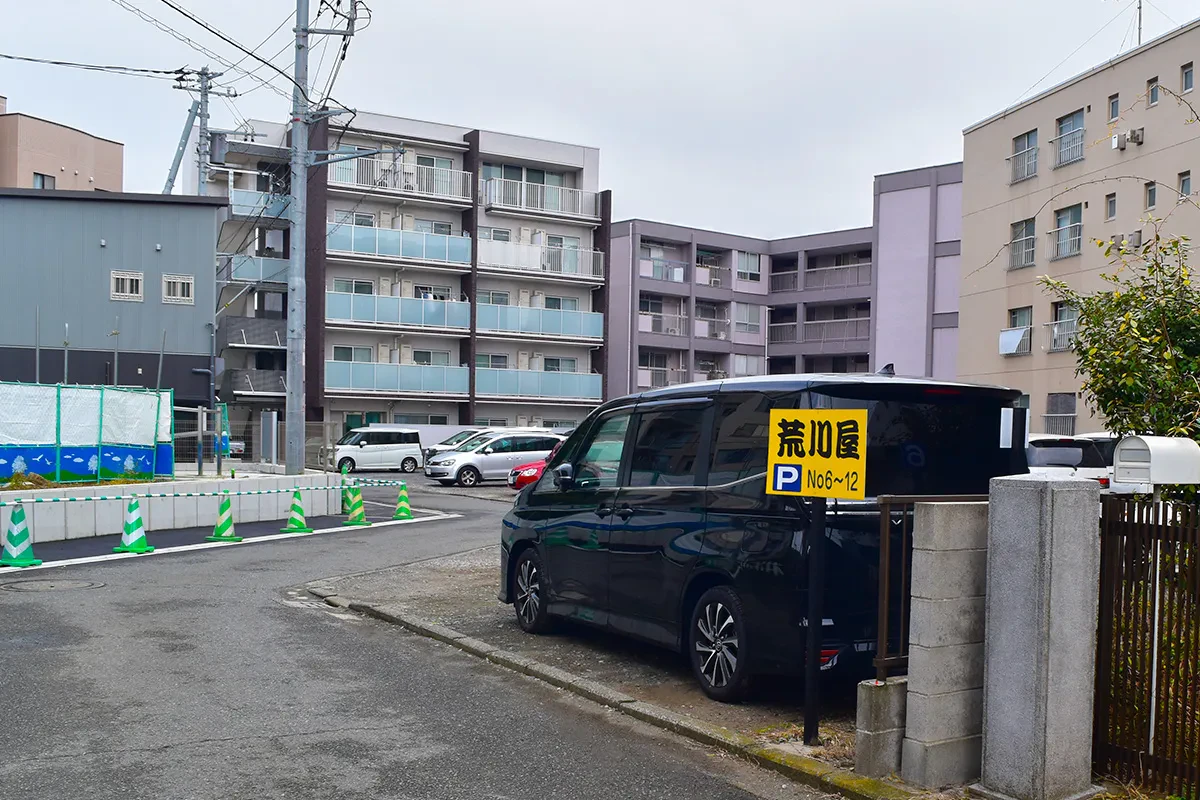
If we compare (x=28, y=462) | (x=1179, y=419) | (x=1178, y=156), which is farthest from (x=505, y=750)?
(x=1178, y=156)

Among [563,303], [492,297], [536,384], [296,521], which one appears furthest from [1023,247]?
[296,521]

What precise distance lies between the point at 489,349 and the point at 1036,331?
75.0 ft

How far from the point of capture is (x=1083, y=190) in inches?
1241

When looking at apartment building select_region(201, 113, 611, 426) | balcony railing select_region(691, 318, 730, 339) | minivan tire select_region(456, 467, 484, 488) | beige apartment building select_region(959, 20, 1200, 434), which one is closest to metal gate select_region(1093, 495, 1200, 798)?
beige apartment building select_region(959, 20, 1200, 434)

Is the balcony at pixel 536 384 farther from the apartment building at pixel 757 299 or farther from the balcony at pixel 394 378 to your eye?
the apartment building at pixel 757 299

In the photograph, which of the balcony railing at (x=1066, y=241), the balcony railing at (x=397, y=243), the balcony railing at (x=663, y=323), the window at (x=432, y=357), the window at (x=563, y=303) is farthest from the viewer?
the balcony railing at (x=663, y=323)

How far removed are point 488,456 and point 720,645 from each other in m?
27.8

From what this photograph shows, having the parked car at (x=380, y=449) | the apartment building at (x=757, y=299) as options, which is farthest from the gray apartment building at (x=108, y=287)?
the apartment building at (x=757, y=299)

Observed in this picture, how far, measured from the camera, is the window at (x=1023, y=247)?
34625 millimetres

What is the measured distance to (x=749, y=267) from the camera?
59.5 meters

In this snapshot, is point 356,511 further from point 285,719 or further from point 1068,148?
point 1068,148

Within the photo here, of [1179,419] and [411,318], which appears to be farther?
[411,318]

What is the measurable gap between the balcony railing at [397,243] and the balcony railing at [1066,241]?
23.1 m

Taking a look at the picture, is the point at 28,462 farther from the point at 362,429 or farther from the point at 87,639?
the point at 362,429
